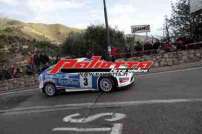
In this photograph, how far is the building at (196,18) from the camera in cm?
2681

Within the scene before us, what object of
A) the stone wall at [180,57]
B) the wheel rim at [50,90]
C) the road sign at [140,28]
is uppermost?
the road sign at [140,28]

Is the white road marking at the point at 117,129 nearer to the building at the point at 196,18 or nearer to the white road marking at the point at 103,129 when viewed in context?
the white road marking at the point at 103,129

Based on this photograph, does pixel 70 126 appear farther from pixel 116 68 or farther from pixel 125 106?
pixel 116 68

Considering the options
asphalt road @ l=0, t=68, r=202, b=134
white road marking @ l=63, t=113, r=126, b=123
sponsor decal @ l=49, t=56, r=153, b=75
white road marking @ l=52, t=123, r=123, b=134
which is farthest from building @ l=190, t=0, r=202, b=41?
white road marking @ l=52, t=123, r=123, b=134

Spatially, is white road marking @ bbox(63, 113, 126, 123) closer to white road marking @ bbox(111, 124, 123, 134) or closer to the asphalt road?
the asphalt road

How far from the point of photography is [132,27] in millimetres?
25078

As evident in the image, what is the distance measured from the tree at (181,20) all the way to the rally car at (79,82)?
644 inches

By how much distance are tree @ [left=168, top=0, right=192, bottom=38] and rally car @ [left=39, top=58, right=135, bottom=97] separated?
16359 millimetres

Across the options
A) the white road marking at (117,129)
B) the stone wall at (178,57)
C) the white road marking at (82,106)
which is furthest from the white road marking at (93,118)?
the stone wall at (178,57)

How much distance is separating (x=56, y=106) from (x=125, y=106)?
2961 mm

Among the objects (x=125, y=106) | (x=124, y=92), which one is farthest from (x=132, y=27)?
(x=125, y=106)

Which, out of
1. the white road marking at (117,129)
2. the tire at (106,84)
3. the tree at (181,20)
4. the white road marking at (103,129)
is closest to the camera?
the white road marking at (117,129)

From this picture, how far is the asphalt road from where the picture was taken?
31.4 ft

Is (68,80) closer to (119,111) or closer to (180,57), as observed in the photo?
(119,111)
